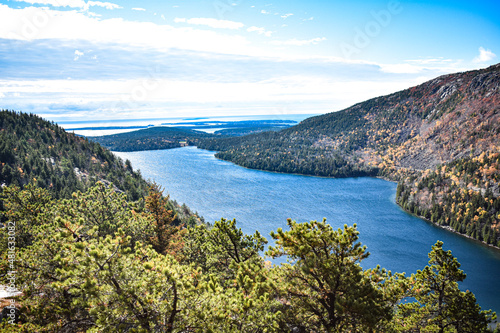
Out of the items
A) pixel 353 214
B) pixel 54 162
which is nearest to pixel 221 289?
pixel 353 214

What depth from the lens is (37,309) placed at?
14680 mm

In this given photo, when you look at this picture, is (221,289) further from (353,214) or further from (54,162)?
(54,162)

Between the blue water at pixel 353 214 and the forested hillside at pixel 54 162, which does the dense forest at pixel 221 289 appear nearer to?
the blue water at pixel 353 214

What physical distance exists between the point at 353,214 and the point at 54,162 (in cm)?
12692

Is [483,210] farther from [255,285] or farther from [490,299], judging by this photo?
[255,285]

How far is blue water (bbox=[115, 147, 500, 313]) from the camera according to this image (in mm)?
79562

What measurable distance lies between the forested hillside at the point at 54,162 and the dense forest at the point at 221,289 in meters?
64.9

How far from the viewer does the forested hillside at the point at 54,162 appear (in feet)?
309

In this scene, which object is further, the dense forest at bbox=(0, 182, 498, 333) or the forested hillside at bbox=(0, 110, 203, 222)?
the forested hillside at bbox=(0, 110, 203, 222)

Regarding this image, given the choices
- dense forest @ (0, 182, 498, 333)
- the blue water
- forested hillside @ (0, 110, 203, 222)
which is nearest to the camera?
dense forest @ (0, 182, 498, 333)

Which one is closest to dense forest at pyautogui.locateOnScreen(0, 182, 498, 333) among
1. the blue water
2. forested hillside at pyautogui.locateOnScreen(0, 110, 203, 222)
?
the blue water

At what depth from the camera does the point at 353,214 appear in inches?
4865

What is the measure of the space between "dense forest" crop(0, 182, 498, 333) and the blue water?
5732cm

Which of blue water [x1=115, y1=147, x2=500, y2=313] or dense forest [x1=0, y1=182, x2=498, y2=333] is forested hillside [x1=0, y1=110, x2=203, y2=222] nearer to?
blue water [x1=115, y1=147, x2=500, y2=313]
